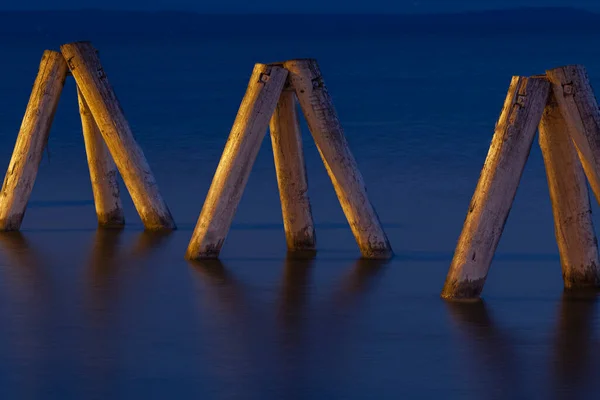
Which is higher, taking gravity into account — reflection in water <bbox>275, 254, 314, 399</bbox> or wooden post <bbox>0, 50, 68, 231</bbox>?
wooden post <bbox>0, 50, 68, 231</bbox>

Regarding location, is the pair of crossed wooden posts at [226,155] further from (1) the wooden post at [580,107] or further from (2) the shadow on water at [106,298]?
(1) the wooden post at [580,107]

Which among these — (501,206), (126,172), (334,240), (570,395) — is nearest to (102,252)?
(126,172)

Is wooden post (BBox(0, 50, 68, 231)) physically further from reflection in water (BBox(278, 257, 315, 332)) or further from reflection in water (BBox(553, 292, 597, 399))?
reflection in water (BBox(553, 292, 597, 399))

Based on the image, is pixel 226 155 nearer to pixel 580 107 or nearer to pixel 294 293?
pixel 294 293

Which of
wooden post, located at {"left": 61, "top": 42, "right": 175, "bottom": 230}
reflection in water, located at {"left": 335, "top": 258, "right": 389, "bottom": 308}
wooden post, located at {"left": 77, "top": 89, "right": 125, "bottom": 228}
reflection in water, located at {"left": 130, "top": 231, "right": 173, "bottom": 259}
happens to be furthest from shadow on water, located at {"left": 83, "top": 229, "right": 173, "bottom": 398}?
reflection in water, located at {"left": 335, "top": 258, "right": 389, "bottom": 308}

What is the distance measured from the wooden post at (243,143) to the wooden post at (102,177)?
187 cm

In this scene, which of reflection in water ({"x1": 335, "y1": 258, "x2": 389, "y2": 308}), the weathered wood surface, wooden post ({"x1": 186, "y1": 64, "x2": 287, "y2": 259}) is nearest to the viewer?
reflection in water ({"x1": 335, "y1": 258, "x2": 389, "y2": 308})

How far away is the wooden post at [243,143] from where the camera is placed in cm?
977

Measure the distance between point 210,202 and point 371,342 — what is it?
2096 millimetres

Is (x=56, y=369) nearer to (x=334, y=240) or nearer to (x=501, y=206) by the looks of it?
(x=501, y=206)

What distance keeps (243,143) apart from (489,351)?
99.2 inches

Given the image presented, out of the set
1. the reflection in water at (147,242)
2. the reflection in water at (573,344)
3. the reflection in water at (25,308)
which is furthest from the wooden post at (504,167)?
the reflection in water at (147,242)

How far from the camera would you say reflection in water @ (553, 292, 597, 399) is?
7.21 metres

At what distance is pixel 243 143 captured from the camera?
979 cm
